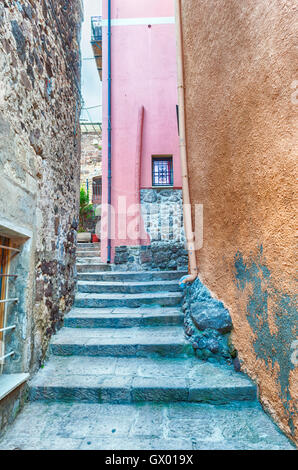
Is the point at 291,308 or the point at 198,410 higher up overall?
the point at 291,308

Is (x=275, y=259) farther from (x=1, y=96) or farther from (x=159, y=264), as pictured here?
(x=159, y=264)

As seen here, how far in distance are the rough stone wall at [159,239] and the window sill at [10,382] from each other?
12.2ft

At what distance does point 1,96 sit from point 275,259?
1.98 meters

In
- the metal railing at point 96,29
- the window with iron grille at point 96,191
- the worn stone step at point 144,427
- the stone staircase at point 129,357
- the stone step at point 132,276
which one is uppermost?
the metal railing at point 96,29

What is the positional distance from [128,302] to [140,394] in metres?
1.48

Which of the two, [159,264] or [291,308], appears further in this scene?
→ [159,264]

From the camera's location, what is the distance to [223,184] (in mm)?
2514

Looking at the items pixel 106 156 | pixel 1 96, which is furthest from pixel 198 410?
pixel 106 156

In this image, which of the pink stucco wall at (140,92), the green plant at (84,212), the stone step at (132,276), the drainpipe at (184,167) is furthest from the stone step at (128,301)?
the green plant at (84,212)

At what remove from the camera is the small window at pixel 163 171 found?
21.0 feet

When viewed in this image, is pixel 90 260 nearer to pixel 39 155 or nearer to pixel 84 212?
pixel 39 155

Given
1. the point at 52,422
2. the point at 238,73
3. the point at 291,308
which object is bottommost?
the point at 52,422

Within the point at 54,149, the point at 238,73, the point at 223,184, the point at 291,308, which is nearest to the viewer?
the point at 291,308

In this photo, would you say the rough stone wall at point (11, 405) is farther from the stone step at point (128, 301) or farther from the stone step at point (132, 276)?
the stone step at point (132, 276)
